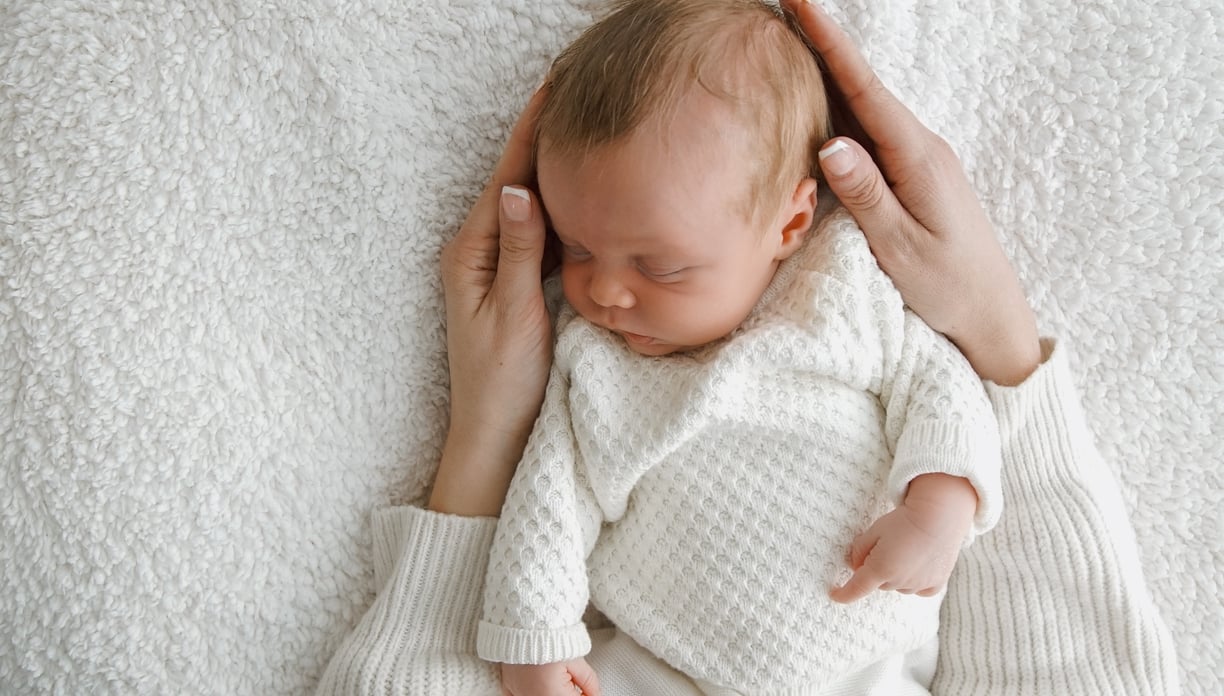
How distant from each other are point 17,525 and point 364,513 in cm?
40

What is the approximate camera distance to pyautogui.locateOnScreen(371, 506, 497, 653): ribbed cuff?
1.26 metres

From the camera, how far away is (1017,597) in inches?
49.5

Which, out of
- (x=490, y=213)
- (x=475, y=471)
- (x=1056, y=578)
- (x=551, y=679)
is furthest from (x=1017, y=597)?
(x=490, y=213)

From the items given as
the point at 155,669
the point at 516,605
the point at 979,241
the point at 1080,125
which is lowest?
the point at 155,669

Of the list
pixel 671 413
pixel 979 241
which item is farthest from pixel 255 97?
pixel 979 241

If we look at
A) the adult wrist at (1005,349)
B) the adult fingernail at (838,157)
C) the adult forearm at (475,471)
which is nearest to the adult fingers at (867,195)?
the adult fingernail at (838,157)

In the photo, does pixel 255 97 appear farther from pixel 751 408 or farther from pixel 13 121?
pixel 751 408

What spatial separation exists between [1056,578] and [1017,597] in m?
0.05

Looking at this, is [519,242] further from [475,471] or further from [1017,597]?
[1017,597]

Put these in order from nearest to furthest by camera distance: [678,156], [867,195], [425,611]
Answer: [678,156]
[867,195]
[425,611]

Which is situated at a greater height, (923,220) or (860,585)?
(923,220)

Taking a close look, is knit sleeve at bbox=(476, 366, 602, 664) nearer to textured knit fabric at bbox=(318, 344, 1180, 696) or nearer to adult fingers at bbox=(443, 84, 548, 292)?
textured knit fabric at bbox=(318, 344, 1180, 696)

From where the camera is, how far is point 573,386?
1230mm

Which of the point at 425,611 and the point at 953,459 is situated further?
the point at 425,611
